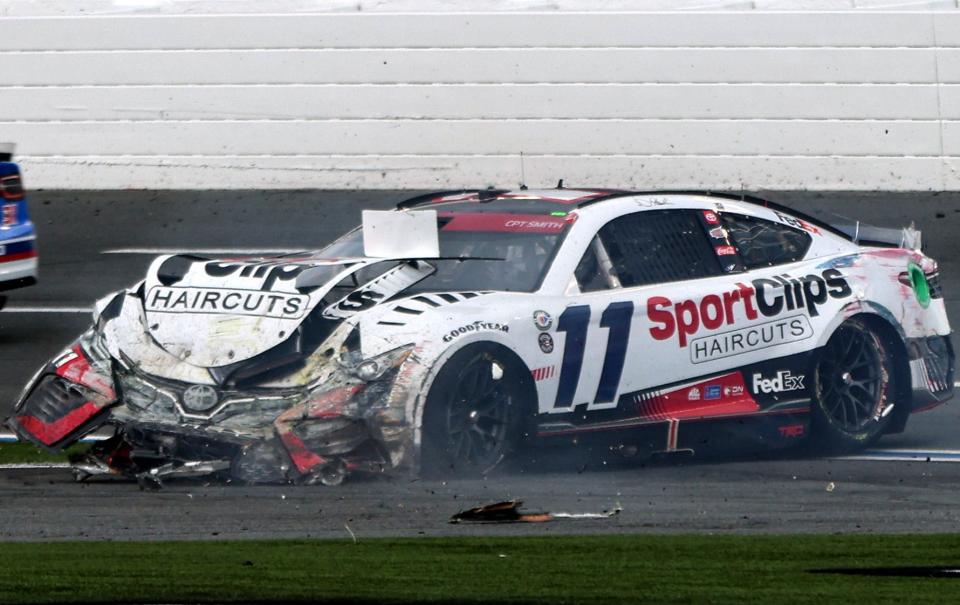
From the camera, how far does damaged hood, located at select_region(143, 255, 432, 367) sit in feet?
26.5

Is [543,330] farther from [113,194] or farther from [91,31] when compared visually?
[91,31]

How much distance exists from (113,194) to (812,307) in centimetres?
1115

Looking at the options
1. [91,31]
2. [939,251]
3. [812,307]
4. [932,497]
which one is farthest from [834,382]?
[91,31]

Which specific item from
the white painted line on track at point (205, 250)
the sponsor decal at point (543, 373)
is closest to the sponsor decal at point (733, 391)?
the sponsor decal at point (543, 373)

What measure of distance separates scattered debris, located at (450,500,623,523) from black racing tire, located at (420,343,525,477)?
59 cm

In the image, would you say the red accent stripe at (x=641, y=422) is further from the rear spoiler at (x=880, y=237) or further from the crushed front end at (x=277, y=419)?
the rear spoiler at (x=880, y=237)

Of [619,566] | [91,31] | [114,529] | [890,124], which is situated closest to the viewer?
[619,566]

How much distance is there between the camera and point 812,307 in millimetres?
9297

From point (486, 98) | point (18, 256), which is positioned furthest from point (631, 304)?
point (486, 98)

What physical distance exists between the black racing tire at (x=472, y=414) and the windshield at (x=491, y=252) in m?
0.52

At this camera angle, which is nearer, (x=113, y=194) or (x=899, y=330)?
(x=899, y=330)

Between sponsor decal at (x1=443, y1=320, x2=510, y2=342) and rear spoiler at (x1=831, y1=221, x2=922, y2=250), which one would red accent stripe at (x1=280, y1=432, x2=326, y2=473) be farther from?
rear spoiler at (x1=831, y1=221, x2=922, y2=250)

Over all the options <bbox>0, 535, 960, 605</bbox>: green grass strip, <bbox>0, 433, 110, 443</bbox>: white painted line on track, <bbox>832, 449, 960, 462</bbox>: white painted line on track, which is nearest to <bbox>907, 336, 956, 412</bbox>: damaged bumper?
<bbox>832, 449, 960, 462</bbox>: white painted line on track

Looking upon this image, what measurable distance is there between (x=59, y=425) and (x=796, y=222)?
3968 millimetres
